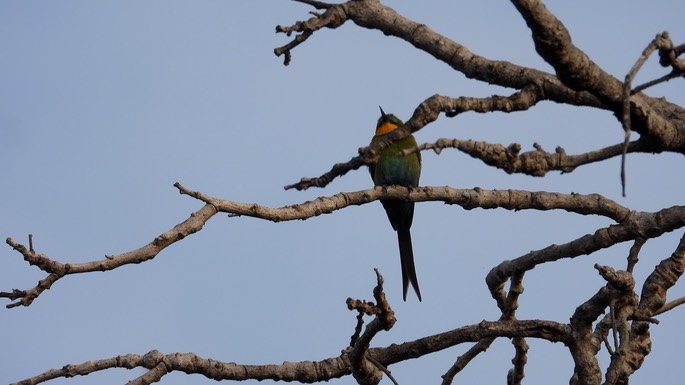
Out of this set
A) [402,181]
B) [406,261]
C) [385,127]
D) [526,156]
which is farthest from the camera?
[385,127]

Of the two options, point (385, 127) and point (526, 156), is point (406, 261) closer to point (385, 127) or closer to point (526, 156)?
point (385, 127)

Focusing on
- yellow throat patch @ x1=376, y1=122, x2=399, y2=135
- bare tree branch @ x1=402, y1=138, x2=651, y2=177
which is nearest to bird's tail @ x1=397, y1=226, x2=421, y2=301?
yellow throat patch @ x1=376, y1=122, x2=399, y2=135

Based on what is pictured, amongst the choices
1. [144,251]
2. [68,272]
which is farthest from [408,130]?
[68,272]

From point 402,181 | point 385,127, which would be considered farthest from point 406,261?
point 385,127

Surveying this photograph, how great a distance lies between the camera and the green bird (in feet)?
24.6

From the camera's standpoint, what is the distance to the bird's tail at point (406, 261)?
23.5 feet

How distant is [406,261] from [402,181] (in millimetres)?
669

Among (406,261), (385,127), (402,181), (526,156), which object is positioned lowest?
(526,156)

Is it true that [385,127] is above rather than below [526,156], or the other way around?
above

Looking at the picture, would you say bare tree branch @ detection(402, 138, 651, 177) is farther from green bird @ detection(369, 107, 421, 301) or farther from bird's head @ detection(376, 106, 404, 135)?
bird's head @ detection(376, 106, 404, 135)

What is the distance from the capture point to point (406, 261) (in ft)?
24.8

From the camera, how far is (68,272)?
299 centimetres

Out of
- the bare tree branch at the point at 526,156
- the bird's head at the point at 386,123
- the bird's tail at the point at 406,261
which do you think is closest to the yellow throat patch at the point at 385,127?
the bird's head at the point at 386,123

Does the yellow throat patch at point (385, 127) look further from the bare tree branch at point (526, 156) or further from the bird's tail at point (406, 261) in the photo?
the bare tree branch at point (526, 156)
